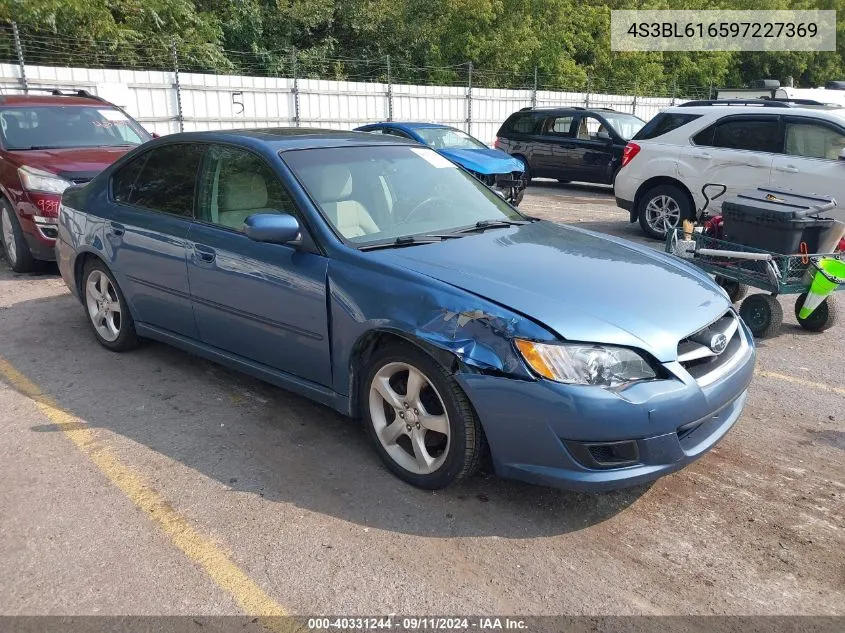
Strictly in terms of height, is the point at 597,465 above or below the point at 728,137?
below

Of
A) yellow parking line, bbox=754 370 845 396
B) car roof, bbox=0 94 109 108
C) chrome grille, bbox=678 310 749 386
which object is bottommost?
yellow parking line, bbox=754 370 845 396

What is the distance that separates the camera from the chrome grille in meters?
3.19

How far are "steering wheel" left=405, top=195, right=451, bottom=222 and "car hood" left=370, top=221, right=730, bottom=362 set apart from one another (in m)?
0.36

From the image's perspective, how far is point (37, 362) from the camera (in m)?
5.14

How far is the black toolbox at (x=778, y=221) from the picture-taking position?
5.85m

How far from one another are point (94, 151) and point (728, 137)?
294 inches

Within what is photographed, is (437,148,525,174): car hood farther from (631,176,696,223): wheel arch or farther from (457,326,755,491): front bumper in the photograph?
(457,326,755,491): front bumper

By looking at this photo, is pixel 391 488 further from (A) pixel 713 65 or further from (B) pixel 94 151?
(A) pixel 713 65

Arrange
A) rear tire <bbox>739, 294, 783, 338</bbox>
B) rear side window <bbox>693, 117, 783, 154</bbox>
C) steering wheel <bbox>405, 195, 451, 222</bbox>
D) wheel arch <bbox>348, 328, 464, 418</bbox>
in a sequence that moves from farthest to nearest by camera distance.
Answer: rear side window <bbox>693, 117, 783, 154</bbox>, rear tire <bbox>739, 294, 783, 338</bbox>, steering wheel <bbox>405, 195, 451, 222</bbox>, wheel arch <bbox>348, 328, 464, 418</bbox>

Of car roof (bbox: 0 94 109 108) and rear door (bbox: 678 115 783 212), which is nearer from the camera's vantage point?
car roof (bbox: 0 94 109 108)

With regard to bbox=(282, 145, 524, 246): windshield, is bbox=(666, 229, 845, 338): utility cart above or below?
below

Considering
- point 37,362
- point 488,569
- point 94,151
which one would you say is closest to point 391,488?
point 488,569

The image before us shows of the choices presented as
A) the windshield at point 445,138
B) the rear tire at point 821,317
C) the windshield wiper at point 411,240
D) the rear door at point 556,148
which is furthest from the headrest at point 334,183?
the rear door at point 556,148

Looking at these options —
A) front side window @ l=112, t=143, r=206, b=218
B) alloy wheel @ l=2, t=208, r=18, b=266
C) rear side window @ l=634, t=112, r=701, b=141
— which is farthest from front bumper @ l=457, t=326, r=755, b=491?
rear side window @ l=634, t=112, r=701, b=141
